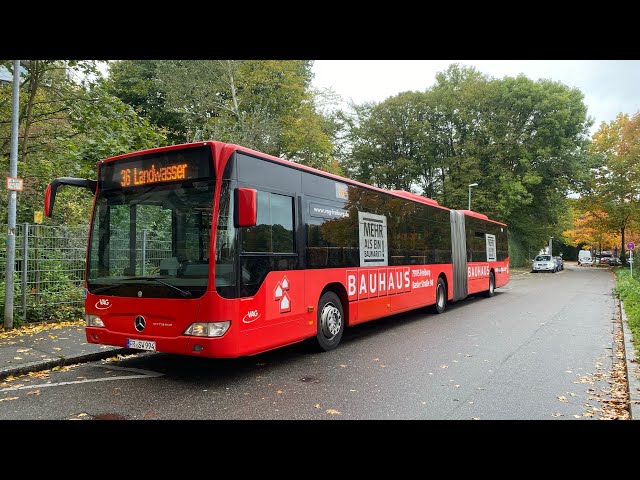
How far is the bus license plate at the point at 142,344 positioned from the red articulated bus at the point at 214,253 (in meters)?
0.01

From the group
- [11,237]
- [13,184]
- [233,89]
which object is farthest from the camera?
[233,89]

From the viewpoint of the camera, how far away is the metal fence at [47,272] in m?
9.74

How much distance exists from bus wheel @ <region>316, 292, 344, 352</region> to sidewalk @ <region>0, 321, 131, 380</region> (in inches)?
131

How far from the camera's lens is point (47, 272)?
404 inches

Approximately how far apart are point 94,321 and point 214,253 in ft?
7.43

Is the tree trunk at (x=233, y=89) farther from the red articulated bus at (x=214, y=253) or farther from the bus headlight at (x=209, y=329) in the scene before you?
the bus headlight at (x=209, y=329)

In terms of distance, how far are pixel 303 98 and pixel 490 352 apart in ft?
87.1

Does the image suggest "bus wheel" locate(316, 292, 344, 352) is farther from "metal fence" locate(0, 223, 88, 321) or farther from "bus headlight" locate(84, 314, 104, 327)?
"metal fence" locate(0, 223, 88, 321)

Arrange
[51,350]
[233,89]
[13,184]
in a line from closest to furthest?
[51,350], [13,184], [233,89]

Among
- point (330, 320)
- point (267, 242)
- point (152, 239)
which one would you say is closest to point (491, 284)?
point (330, 320)

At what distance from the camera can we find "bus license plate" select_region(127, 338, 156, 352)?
588cm

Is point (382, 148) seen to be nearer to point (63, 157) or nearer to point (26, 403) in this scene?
point (63, 157)

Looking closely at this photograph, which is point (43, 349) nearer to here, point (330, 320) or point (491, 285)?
point (330, 320)

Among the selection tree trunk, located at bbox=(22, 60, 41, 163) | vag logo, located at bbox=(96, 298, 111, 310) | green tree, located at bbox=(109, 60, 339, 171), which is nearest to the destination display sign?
vag logo, located at bbox=(96, 298, 111, 310)
